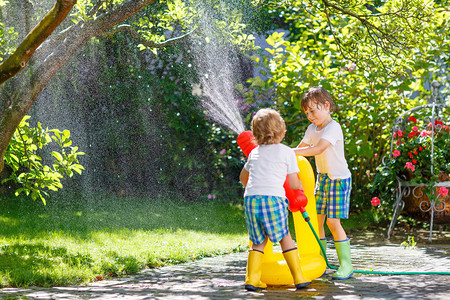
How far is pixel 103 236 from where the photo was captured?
5.31 meters

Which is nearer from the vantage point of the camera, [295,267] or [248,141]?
[295,267]

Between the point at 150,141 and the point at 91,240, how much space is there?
4.08 m

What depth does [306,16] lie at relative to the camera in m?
7.14

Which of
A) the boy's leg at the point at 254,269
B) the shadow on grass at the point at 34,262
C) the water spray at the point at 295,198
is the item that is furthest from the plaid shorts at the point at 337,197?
the shadow on grass at the point at 34,262

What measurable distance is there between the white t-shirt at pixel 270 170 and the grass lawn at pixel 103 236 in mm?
1321

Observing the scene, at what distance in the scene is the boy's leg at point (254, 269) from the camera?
3.17m

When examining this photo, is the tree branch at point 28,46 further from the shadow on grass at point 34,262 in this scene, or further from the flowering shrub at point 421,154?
the flowering shrub at point 421,154

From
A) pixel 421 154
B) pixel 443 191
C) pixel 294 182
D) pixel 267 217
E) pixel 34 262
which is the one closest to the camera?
pixel 267 217

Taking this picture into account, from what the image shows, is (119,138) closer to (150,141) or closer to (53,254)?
(150,141)

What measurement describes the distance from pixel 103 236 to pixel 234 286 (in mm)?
2267

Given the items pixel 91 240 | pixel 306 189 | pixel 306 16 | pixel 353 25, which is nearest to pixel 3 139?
pixel 91 240

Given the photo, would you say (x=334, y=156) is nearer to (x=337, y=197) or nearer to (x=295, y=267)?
(x=337, y=197)

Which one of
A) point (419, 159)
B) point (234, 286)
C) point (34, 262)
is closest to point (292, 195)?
point (234, 286)

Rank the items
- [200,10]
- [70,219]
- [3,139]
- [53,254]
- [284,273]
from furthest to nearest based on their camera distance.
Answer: [70,219], [200,10], [53,254], [3,139], [284,273]
